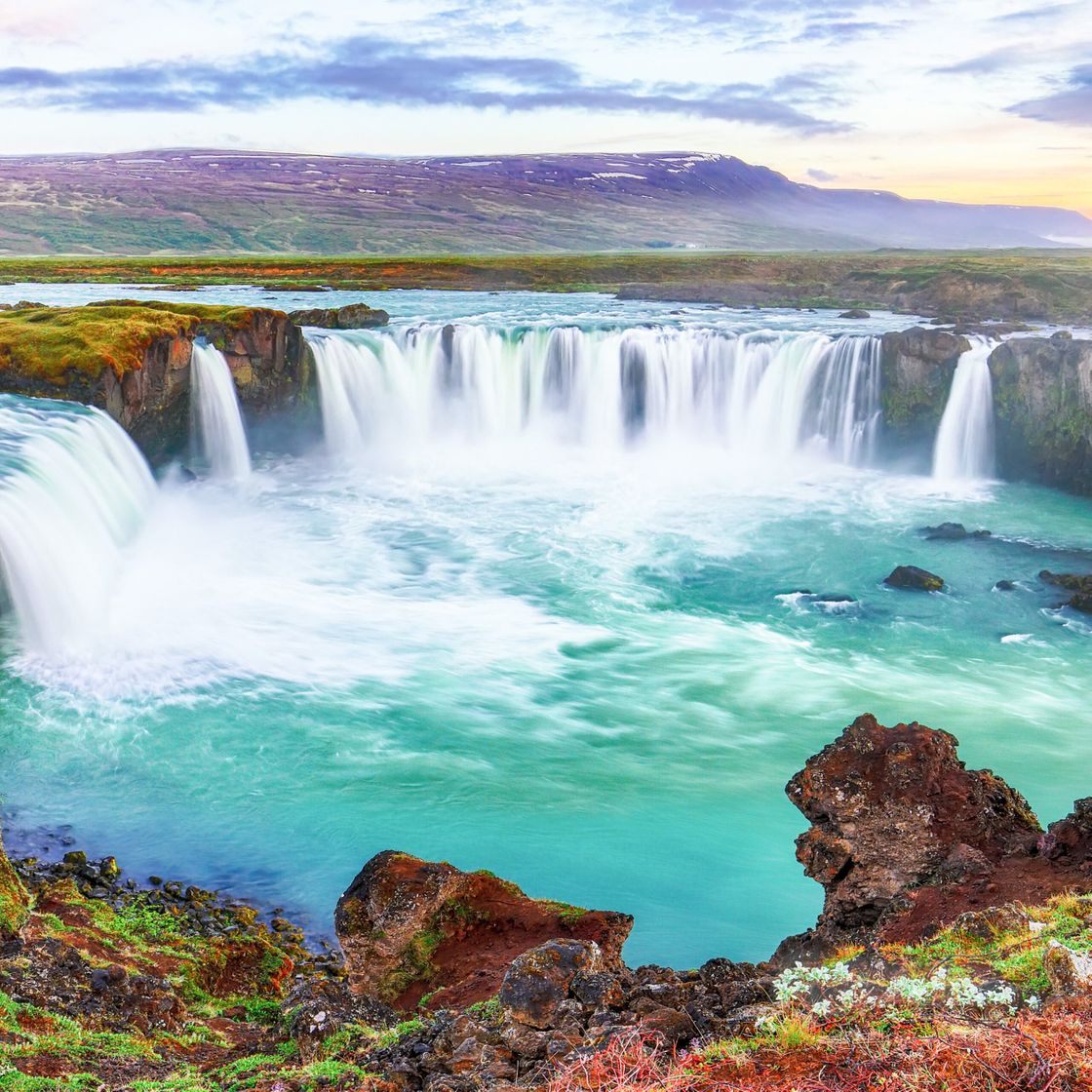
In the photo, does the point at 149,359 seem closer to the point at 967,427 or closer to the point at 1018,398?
the point at 967,427

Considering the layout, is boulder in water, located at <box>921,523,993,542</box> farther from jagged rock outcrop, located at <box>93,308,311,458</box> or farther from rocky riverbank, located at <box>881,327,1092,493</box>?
jagged rock outcrop, located at <box>93,308,311,458</box>

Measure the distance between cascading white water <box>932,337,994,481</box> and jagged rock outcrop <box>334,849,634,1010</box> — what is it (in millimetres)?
31284

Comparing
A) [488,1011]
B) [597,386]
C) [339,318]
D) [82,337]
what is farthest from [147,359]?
[488,1011]

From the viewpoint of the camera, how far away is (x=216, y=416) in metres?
35.5

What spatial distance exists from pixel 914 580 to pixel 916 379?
48.9ft

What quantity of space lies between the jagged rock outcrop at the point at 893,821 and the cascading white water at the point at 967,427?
1145 inches

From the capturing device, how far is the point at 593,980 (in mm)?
7285

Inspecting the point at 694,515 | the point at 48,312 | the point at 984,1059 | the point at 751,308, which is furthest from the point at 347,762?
the point at 751,308

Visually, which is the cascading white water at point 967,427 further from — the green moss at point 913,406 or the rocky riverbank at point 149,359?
the rocky riverbank at point 149,359

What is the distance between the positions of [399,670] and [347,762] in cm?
372

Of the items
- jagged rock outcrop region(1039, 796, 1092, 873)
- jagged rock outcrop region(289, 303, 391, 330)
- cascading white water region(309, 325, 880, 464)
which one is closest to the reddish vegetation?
jagged rock outcrop region(1039, 796, 1092, 873)

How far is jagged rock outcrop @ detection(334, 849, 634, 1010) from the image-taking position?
9.77 meters

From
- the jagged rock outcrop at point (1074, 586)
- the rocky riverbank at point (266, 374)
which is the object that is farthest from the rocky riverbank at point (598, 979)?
the rocky riverbank at point (266, 374)

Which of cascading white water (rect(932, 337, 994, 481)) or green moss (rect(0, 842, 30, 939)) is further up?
cascading white water (rect(932, 337, 994, 481))
